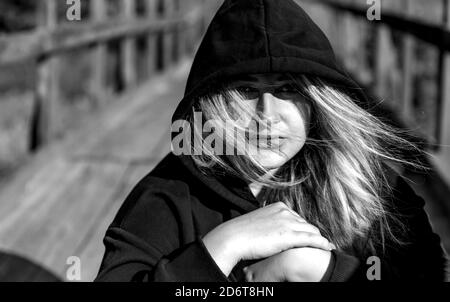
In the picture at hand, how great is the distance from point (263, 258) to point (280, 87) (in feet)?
1.08

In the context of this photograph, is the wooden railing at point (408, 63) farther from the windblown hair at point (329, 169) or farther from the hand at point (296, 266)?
the hand at point (296, 266)

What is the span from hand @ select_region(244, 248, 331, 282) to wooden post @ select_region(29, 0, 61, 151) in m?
3.48

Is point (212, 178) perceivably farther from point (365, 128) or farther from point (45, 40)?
point (45, 40)

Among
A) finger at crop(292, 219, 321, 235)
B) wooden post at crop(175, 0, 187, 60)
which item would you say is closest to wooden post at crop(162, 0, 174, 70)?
wooden post at crop(175, 0, 187, 60)

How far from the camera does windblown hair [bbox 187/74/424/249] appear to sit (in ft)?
5.23

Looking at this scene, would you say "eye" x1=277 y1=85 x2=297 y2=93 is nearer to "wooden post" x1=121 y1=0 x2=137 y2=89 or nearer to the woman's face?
the woman's face

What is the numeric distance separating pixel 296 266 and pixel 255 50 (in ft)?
1.30

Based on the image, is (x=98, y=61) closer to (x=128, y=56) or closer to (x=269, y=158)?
(x=128, y=56)

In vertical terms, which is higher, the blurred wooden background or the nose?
the nose

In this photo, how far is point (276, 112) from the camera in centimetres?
155

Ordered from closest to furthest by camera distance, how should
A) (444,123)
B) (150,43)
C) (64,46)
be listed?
(444,123)
(64,46)
(150,43)

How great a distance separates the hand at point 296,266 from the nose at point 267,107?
0.27 m

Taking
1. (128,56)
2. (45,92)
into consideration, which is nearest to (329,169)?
(45,92)
